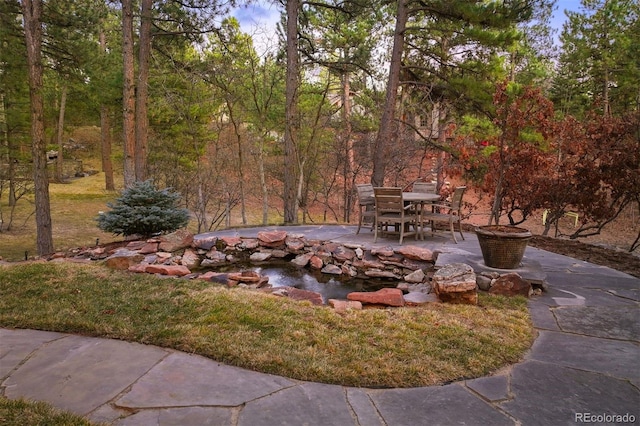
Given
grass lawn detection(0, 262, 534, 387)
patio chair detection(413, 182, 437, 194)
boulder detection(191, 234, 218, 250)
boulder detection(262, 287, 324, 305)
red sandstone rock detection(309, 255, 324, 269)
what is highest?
patio chair detection(413, 182, 437, 194)

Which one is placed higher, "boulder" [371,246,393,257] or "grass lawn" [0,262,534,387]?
"boulder" [371,246,393,257]

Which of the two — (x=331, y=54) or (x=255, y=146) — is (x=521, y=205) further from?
(x=255, y=146)

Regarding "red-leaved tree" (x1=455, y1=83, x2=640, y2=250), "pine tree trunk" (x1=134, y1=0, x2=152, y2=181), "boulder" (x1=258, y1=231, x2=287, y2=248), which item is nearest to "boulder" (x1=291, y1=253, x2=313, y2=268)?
"boulder" (x1=258, y1=231, x2=287, y2=248)

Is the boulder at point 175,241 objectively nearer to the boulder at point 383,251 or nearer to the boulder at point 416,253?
the boulder at point 383,251

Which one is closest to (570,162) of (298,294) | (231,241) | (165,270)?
(298,294)

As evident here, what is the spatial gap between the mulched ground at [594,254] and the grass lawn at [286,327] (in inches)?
98.4

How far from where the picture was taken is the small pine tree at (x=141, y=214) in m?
5.75

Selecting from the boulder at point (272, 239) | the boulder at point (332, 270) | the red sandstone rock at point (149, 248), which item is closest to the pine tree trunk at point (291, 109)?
the boulder at point (272, 239)

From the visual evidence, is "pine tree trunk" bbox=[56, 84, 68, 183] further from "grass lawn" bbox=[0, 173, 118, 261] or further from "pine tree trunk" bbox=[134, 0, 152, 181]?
"pine tree trunk" bbox=[134, 0, 152, 181]

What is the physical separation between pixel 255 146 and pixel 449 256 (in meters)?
9.43

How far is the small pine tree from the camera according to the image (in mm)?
5750

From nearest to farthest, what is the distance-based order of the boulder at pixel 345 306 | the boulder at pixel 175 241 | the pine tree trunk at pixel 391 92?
the boulder at pixel 345 306 → the boulder at pixel 175 241 → the pine tree trunk at pixel 391 92

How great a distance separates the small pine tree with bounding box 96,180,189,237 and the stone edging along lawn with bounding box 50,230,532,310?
0.26m

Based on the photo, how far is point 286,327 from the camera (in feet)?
9.25
